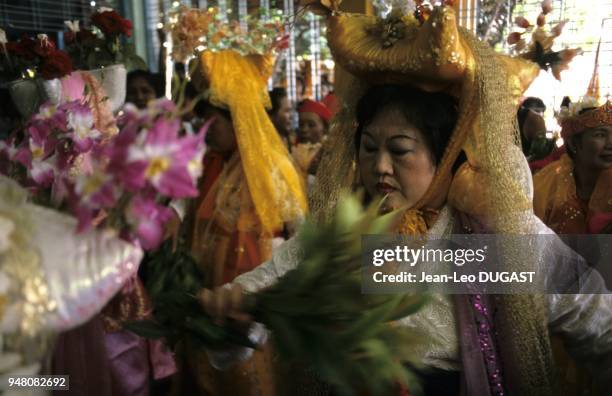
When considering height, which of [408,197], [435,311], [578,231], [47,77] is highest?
[47,77]

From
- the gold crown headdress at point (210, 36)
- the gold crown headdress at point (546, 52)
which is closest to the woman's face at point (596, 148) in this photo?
the gold crown headdress at point (546, 52)

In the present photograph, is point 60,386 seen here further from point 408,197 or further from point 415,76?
point 415,76

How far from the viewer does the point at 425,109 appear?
149 centimetres

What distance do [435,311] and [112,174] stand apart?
918 mm

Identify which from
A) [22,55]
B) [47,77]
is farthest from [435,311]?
[22,55]

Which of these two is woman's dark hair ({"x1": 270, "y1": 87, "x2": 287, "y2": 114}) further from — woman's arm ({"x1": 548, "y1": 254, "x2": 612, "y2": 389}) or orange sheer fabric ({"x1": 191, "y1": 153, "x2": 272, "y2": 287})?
woman's arm ({"x1": 548, "y1": 254, "x2": 612, "y2": 389})

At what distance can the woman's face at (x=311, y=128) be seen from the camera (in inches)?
194

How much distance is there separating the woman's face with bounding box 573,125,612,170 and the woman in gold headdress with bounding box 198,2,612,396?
43.1 inches

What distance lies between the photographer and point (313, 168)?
4156mm

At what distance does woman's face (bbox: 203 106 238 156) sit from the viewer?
112 inches

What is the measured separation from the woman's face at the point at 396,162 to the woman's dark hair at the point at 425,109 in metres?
0.02

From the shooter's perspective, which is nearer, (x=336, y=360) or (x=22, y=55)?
(x=336, y=360)

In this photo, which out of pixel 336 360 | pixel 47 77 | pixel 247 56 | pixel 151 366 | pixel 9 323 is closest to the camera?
pixel 9 323

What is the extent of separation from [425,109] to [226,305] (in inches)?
28.1
